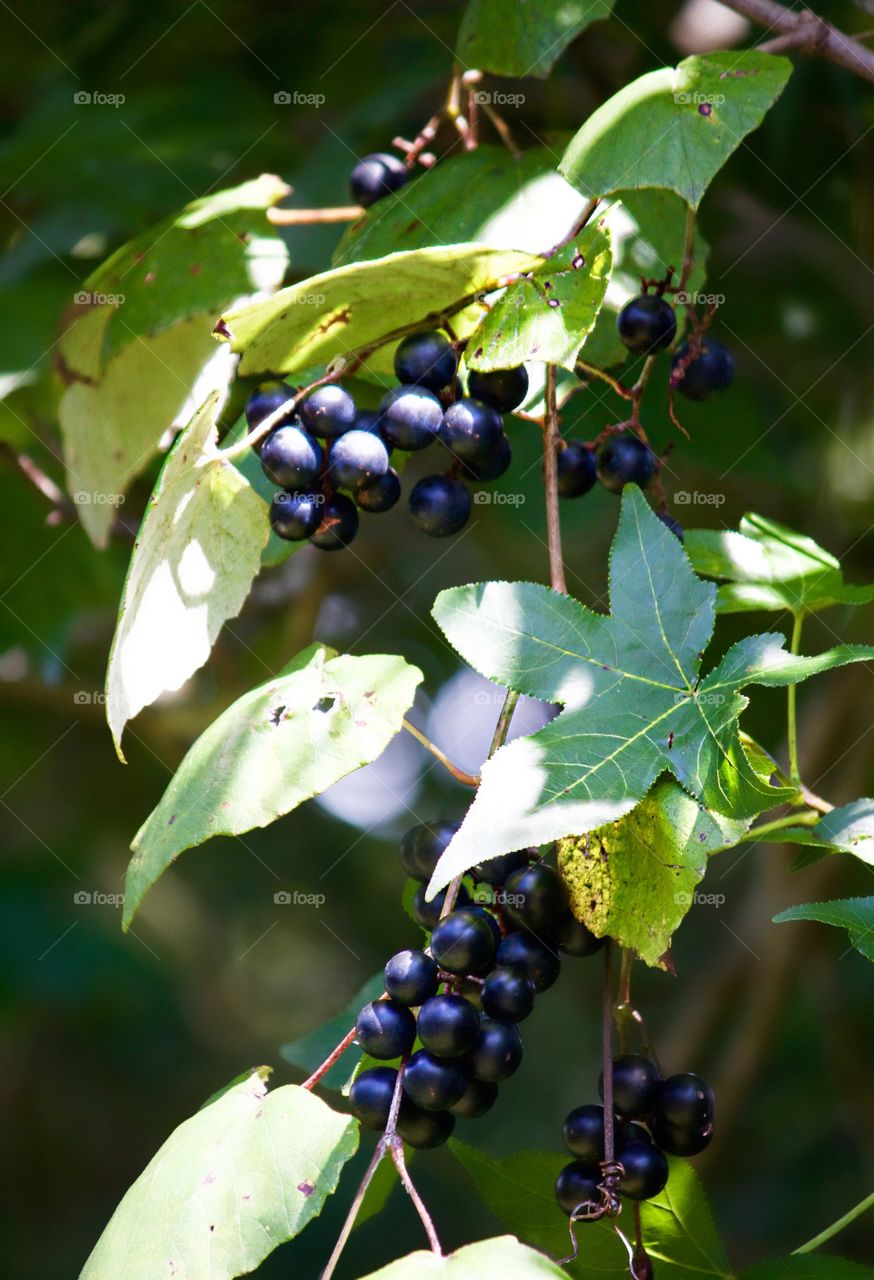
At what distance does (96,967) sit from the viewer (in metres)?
2.98

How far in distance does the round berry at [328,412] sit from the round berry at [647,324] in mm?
269

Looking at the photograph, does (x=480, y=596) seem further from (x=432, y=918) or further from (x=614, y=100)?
(x=614, y=100)

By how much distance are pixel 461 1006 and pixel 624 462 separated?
495 millimetres

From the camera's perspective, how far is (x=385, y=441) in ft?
3.27

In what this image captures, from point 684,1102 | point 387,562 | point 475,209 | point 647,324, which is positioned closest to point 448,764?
point 684,1102

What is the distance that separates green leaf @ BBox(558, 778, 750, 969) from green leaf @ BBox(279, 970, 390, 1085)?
1.08ft

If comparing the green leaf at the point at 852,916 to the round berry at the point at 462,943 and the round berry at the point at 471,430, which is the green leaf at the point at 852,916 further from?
the round berry at the point at 471,430

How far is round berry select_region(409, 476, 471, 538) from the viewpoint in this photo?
1.01 meters

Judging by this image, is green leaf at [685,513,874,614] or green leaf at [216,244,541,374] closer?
green leaf at [216,244,541,374]

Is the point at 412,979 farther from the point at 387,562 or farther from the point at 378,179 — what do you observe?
the point at 387,562

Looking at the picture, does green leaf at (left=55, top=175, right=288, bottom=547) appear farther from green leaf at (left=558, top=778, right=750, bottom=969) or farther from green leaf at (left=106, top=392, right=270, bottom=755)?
green leaf at (left=558, top=778, right=750, bottom=969)

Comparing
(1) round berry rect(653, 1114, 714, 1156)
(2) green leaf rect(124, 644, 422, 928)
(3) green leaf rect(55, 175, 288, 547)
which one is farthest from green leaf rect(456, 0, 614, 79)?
(1) round berry rect(653, 1114, 714, 1156)

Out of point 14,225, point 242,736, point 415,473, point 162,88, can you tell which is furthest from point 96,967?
point 242,736

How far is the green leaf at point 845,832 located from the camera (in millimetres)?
917
